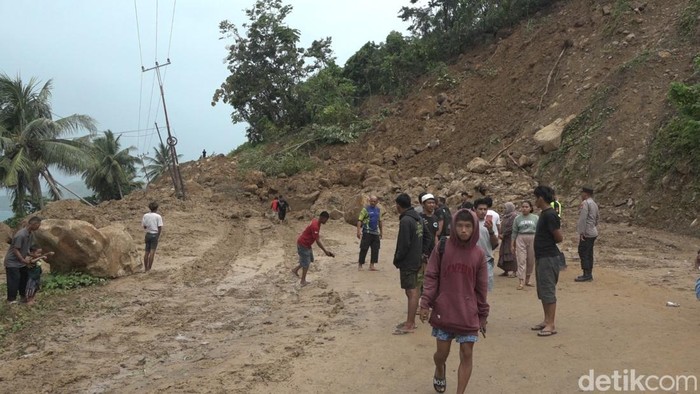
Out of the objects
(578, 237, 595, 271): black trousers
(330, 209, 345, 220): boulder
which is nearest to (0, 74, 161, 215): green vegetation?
(330, 209, 345, 220): boulder

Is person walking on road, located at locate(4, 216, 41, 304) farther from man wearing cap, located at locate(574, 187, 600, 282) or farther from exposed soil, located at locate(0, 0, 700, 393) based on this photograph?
man wearing cap, located at locate(574, 187, 600, 282)

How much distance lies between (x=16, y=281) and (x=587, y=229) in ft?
30.1

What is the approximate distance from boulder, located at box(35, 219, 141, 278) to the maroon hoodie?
8189 mm

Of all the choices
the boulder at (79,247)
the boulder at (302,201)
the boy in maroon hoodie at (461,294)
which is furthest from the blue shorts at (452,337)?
the boulder at (302,201)

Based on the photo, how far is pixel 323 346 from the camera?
6215mm

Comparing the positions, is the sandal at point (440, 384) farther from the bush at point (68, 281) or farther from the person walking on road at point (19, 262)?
the bush at point (68, 281)

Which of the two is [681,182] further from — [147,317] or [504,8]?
[504,8]

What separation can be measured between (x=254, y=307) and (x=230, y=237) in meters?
9.34

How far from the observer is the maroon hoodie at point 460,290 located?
13.7ft

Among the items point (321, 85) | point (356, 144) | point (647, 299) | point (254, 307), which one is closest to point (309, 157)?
point (356, 144)

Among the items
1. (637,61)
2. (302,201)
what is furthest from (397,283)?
(302,201)

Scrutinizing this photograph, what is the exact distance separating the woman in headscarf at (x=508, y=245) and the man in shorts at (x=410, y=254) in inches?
132

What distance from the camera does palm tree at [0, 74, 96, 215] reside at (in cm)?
2434

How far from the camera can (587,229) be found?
8750 millimetres
